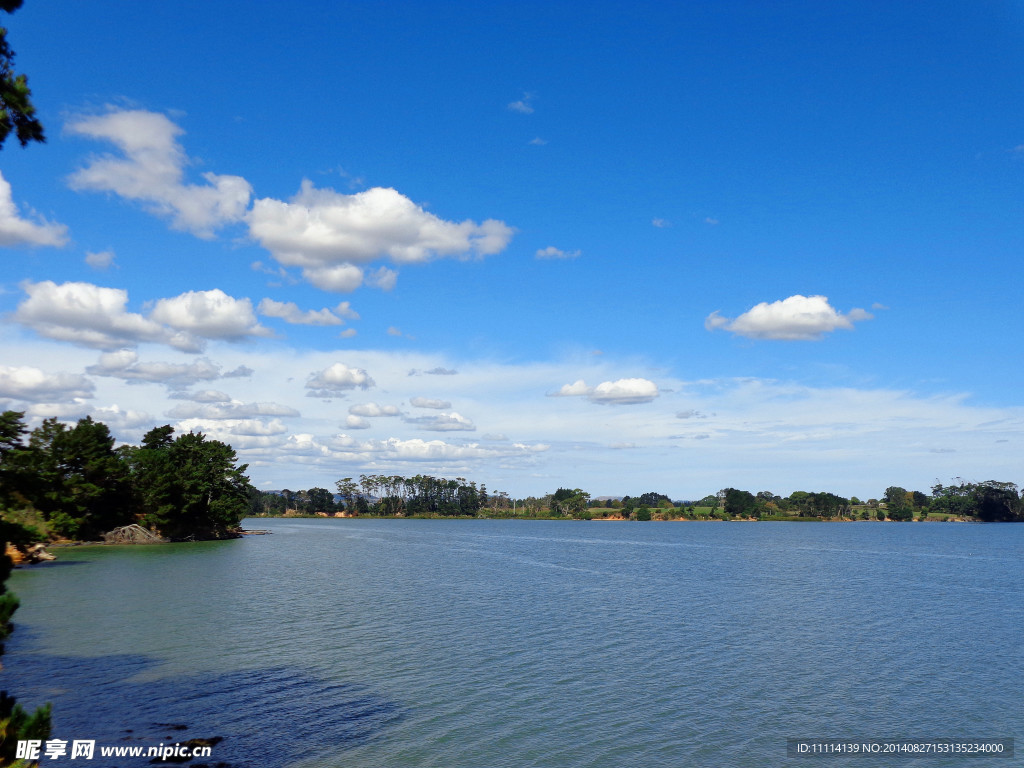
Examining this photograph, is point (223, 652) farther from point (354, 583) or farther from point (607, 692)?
point (354, 583)

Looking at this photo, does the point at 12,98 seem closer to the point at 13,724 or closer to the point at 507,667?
the point at 13,724

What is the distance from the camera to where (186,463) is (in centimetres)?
12838

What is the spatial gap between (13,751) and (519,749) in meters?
18.0

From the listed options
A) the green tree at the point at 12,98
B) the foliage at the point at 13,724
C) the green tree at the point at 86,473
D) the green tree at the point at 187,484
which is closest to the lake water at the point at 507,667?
the foliage at the point at 13,724

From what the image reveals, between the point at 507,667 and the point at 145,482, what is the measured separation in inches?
4394

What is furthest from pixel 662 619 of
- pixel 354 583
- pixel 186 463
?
pixel 186 463

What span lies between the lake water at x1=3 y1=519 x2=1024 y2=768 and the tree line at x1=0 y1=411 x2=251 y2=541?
34.6 m

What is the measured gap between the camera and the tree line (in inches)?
4245

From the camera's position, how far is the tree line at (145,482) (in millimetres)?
107812

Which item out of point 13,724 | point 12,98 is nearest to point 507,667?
point 13,724

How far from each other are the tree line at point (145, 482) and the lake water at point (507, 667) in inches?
1364

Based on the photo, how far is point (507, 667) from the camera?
39344 millimetres

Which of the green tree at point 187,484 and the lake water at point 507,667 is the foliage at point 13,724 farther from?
the green tree at point 187,484

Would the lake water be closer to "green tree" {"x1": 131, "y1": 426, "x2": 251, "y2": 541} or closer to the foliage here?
the foliage
